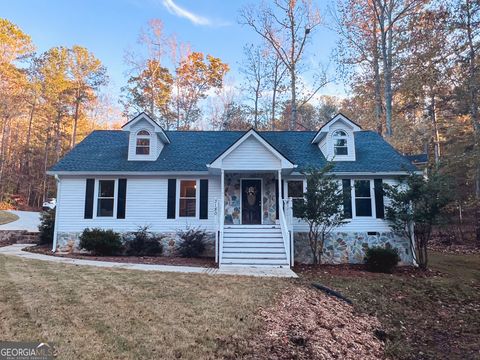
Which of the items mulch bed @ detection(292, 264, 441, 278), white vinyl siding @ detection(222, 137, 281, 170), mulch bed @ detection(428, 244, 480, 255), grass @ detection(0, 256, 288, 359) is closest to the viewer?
grass @ detection(0, 256, 288, 359)

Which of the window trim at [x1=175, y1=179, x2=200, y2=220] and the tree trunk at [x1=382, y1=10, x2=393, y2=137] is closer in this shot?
the window trim at [x1=175, y1=179, x2=200, y2=220]

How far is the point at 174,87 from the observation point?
27000 mm

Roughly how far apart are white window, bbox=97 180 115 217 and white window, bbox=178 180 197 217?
269cm

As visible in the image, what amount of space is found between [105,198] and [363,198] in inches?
403

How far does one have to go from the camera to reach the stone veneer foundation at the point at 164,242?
11500 millimetres

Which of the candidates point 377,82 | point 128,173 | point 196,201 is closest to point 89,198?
point 128,173

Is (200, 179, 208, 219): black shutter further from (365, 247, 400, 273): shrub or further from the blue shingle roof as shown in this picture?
(365, 247, 400, 273): shrub

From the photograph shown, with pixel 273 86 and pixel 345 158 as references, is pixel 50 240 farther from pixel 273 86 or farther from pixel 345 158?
pixel 273 86

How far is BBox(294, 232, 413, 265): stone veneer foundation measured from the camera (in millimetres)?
11438

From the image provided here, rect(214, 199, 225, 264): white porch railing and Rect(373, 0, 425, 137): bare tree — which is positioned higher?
Rect(373, 0, 425, 137): bare tree

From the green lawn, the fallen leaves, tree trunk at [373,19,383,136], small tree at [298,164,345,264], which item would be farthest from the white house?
tree trunk at [373,19,383,136]

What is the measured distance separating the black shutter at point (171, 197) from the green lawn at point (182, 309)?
4116mm

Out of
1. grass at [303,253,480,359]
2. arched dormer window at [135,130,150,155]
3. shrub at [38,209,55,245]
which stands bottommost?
grass at [303,253,480,359]

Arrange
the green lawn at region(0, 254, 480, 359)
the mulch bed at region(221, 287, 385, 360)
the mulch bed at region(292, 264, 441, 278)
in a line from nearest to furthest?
Answer: the green lawn at region(0, 254, 480, 359), the mulch bed at region(221, 287, 385, 360), the mulch bed at region(292, 264, 441, 278)
